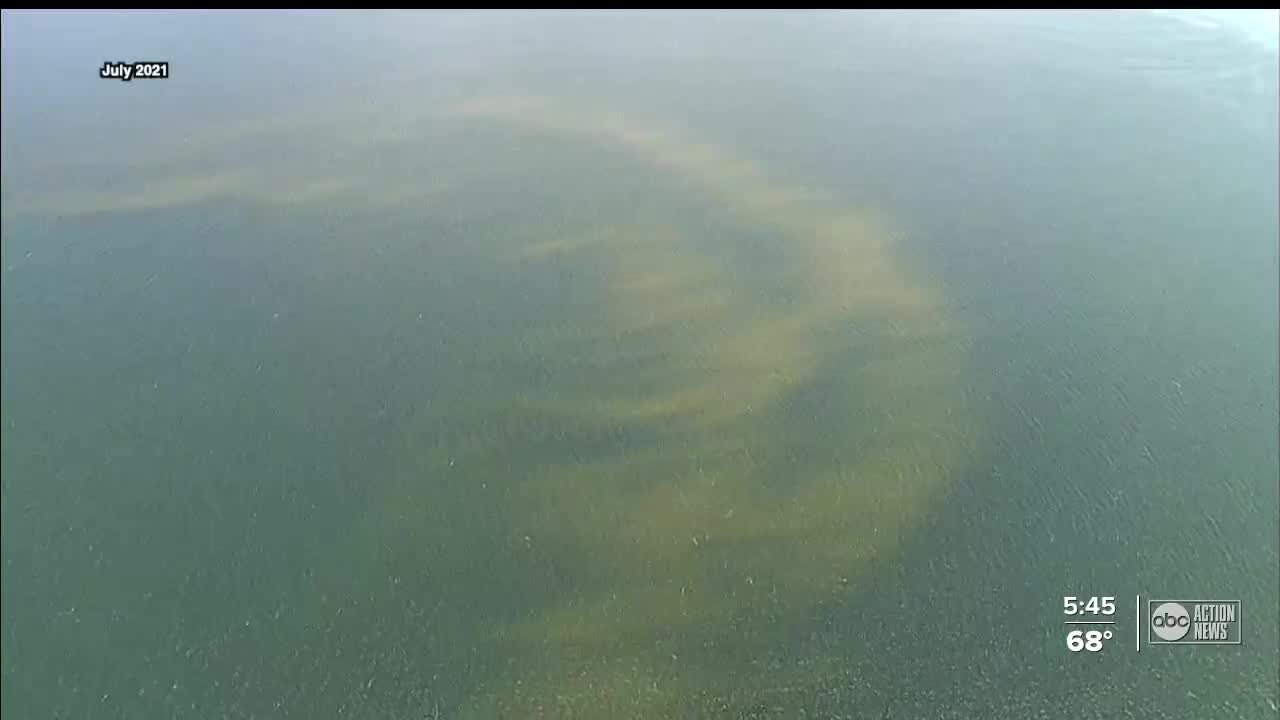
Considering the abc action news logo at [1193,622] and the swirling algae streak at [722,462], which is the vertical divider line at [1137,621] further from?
the swirling algae streak at [722,462]

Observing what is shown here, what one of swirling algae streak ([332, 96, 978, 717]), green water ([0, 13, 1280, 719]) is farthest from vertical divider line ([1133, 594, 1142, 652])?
swirling algae streak ([332, 96, 978, 717])

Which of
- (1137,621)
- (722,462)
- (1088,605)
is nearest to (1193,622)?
(1137,621)

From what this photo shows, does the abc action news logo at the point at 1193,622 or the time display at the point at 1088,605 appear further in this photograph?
the time display at the point at 1088,605

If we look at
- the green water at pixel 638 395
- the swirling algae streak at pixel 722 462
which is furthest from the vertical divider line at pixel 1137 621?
the swirling algae streak at pixel 722 462

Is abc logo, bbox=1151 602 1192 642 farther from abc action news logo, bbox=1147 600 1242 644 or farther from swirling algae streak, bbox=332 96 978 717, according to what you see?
swirling algae streak, bbox=332 96 978 717

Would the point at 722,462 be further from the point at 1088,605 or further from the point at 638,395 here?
the point at 1088,605

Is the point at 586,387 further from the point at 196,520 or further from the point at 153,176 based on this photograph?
the point at 153,176

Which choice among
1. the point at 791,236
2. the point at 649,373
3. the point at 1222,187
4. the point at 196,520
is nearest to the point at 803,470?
the point at 649,373
